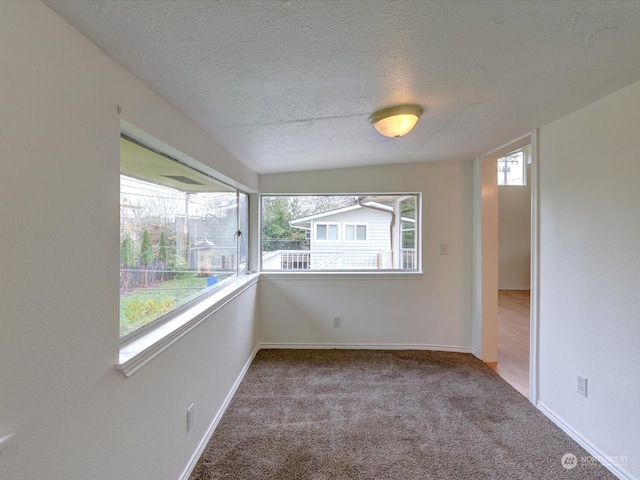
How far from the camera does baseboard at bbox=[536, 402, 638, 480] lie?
1.58m

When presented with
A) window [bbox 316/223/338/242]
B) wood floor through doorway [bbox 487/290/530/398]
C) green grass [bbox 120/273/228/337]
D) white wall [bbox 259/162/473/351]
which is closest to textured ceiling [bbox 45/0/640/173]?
green grass [bbox 120/273/228/337]

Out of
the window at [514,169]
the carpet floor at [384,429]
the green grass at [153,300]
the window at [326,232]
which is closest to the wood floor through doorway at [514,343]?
the carpet floor at [384,429]

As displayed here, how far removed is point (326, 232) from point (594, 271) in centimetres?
238

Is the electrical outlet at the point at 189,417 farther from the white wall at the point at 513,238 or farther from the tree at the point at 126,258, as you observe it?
the white wall at the point at 513,238

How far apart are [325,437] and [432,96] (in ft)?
7.05

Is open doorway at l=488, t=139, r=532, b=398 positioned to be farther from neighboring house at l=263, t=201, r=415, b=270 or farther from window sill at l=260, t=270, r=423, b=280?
neighboring house at l=263, t=201, r=415, b=270

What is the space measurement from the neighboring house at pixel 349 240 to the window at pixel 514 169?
560 centimetres

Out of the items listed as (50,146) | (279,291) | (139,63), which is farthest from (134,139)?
(279,291)

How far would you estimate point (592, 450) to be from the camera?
175 centimetres

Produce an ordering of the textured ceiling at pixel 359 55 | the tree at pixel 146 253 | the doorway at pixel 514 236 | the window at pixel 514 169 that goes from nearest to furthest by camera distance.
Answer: the textured ceiling at pixel 359 55 < the tree at pixel 146 253 < the doorway at pixel 514 236 < the window at pixel 514 169

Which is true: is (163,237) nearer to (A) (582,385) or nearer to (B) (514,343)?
(A) (582,385)

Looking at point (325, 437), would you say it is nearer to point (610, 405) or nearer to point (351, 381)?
point (351, 381)

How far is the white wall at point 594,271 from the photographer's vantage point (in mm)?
1534

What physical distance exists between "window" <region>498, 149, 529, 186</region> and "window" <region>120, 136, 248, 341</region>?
7.59 meters
